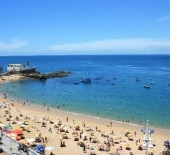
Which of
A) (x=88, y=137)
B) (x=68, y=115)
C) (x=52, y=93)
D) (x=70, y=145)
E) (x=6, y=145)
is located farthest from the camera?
(x=52, y=93)

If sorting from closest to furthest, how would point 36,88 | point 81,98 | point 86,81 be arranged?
point 81,98 → point 36,88 → point 86,81

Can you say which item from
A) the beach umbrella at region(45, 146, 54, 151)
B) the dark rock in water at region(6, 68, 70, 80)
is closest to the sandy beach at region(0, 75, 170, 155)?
the beach umbrella at region(45, 146, 54, 151)

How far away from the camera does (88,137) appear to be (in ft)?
124

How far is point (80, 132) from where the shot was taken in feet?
131

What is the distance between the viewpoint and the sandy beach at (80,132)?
33.4m

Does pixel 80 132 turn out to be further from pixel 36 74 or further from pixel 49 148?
pixel 36 74

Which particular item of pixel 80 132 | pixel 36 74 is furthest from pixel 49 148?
pixel 36 74

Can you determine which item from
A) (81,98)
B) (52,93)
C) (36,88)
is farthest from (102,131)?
(36,88)

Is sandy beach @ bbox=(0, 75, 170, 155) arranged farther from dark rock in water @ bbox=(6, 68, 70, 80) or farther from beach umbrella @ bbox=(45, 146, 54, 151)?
dark rock in water @ bbox=(6, 68, 70, 80)

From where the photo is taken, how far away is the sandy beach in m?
33.4

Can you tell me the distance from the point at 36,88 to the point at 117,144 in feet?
165

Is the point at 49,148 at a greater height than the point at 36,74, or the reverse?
the point at 36,74

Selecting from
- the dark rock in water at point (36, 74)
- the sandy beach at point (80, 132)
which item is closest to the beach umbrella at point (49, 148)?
the sandy beach at point (80, 132)

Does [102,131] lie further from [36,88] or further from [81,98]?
[36,88]
